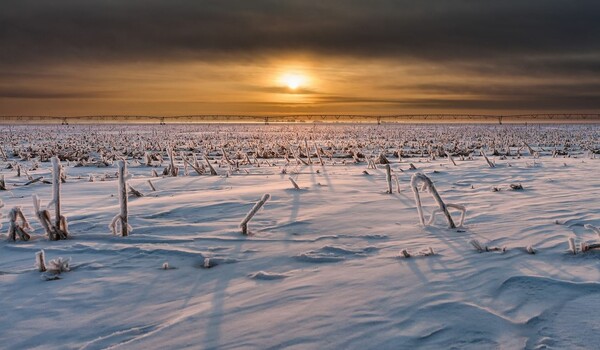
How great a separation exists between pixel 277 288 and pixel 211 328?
714 mm

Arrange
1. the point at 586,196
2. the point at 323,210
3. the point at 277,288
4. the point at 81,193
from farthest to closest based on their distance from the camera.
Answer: the point at 81,193 → the point at 586,196 → the point at 323,210 → the point at 277,288

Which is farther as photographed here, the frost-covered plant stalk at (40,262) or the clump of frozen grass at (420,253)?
the clump of frozen grass at (420,253)

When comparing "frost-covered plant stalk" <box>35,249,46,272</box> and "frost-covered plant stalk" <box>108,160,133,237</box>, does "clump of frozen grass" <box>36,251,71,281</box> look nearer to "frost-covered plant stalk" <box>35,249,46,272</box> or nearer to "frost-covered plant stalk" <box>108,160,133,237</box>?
"frost-covered plant stalk" <box>35,249,46,272</box>

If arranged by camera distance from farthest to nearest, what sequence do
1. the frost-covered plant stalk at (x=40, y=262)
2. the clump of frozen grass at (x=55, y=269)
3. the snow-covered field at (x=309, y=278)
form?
the frost-covered plant stalk at (x=40, y=262) → the clump of frozen grass at (x=55, y=269) → the snow-covered field at (x=309, y=278)

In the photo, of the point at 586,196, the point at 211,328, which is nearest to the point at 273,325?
the point at 211,328

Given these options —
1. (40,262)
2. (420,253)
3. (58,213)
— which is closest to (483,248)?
A: (420,253)

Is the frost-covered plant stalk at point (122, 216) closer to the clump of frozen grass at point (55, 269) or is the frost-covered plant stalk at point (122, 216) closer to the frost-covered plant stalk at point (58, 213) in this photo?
the frost-covered plant stalk at point (58, 213)

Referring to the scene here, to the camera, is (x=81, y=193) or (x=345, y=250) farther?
(x=81, y=193)

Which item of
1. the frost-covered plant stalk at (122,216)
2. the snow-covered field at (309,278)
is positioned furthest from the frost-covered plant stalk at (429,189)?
the frost-covered plant stalk at (122,216)

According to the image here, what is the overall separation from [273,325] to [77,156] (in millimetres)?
14319

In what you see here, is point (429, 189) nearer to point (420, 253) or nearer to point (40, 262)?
point (420, 253)

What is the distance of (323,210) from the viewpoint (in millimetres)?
5762

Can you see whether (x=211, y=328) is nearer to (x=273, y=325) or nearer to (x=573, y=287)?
(x=273, y=325)

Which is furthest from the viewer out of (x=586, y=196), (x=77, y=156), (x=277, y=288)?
(x=77, y=156)
